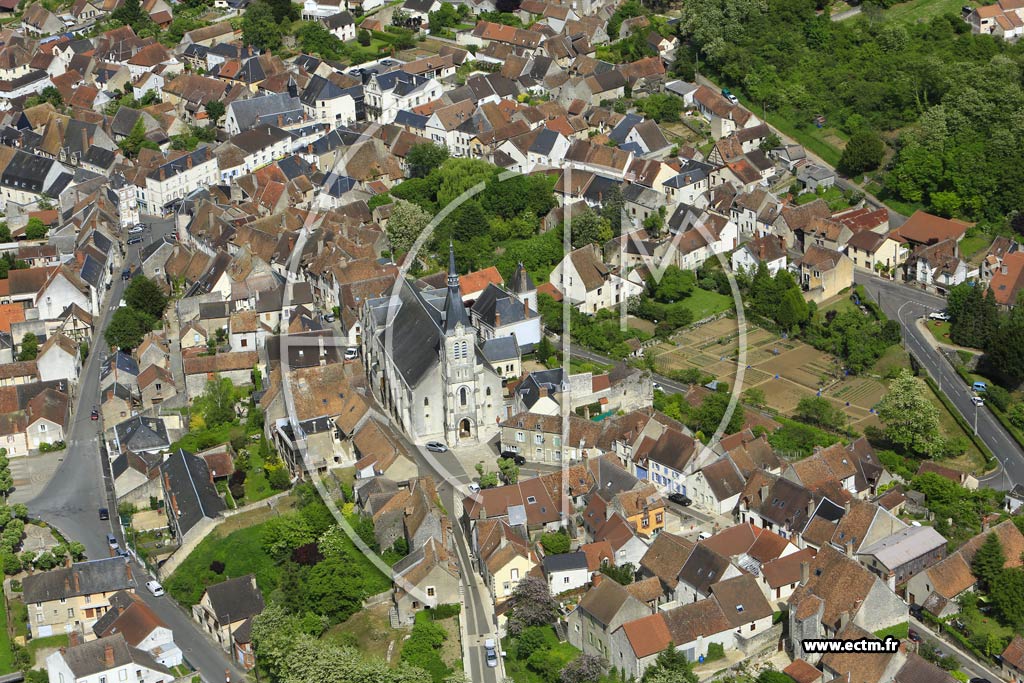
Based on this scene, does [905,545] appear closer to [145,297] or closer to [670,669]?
[670,669]

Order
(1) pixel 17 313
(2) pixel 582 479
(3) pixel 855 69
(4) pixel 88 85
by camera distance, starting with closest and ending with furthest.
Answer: (2) pixel 582 479
(1) pixel 17 313
(3) pixel 855 69
(4) pixel 88 85

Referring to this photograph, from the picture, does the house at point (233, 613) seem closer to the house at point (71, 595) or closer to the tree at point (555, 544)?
the house at point (71, 595)

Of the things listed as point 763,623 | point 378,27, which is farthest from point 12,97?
point 763,623

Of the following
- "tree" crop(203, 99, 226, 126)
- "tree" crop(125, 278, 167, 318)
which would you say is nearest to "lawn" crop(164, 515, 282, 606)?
"tree" crop(125, 278, 167, 318)

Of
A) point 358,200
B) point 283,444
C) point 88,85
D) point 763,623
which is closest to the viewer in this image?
point 763,623

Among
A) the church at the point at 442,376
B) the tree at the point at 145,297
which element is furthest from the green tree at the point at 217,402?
the tree at the point at 145,297

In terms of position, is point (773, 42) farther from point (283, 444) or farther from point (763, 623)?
point (763, 623)

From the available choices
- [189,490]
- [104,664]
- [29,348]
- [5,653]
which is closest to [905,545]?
[189,490]
